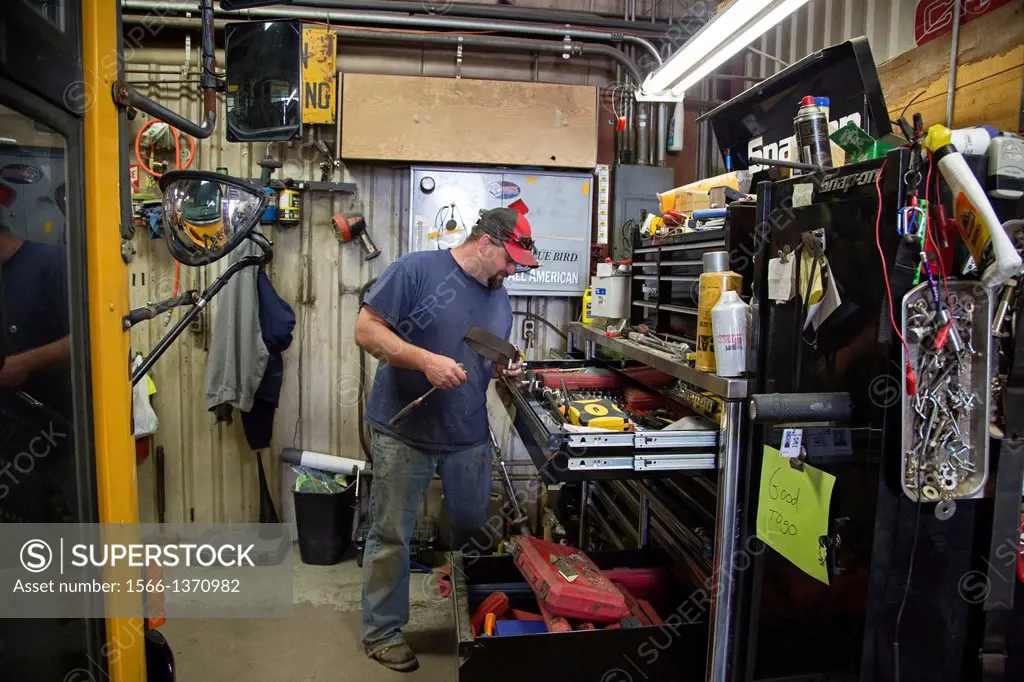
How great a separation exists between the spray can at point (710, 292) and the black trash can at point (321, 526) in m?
2.20

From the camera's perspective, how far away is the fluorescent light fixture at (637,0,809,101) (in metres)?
1.78

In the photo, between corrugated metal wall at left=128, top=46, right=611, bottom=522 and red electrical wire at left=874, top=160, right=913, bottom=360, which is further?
corrugated metal wall at left=128, top=46, right=611, bottom=522

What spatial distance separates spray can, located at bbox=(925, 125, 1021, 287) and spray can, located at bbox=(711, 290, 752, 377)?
58cm

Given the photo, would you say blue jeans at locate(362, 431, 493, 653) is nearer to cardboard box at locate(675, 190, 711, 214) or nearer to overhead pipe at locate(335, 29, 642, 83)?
cardboard box at locate(675, 190, 711, 214)

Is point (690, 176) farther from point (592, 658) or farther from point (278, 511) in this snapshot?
point (278, 511)

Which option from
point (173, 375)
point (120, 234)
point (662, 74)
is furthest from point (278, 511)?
point (662, 74)

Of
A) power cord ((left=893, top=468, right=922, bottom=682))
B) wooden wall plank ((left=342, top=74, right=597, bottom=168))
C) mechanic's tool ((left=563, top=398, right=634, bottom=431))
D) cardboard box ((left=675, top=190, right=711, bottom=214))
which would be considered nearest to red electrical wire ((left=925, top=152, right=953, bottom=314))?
power cord ((left=893, top=468, right=922, bottom=682))

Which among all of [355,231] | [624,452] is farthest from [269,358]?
[624,452]

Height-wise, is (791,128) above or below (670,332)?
above

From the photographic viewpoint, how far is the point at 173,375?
3.42 meters

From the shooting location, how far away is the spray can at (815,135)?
1.51 meters

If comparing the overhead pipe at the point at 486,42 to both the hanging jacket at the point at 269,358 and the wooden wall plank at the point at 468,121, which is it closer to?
the wooden wall plank at the point at 468,121

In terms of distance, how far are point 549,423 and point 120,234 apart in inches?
44.4

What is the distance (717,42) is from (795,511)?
153cm
